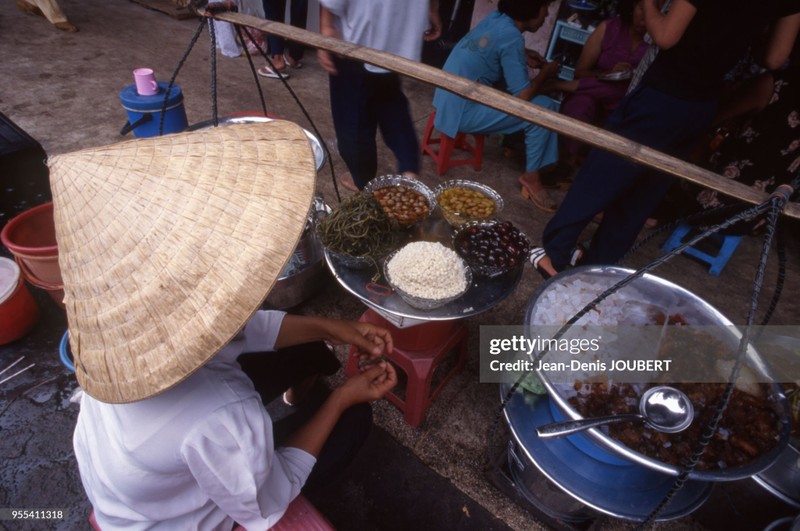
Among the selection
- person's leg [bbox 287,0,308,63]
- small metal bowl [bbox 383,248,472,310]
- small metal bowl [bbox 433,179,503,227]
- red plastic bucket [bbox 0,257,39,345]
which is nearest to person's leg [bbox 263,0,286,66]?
person's leg [bbox 287,0,308,63]

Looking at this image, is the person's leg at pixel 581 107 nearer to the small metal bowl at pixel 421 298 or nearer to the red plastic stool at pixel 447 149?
the red plastic stool at pixel 447 149

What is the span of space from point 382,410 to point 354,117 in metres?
2.24

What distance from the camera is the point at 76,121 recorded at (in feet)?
16.4

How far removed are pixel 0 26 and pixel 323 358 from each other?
8.89m

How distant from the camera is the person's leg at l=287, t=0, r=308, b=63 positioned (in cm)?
661

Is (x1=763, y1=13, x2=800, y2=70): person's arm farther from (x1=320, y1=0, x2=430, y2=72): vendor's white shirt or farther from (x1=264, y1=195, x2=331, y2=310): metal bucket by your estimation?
(x1=264, y1=195, x2=331, y2=310): metal bucket

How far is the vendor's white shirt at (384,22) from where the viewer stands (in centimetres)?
289

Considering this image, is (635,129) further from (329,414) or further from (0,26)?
(0,26)

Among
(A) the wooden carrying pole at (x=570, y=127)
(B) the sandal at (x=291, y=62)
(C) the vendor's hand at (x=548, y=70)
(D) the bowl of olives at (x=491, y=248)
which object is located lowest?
(B) the sandal at (x=291, y=62)

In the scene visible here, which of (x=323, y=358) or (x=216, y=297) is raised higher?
(x=216, y=297)

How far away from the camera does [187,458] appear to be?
1.26 m

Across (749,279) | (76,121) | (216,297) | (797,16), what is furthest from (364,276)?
(76,121)

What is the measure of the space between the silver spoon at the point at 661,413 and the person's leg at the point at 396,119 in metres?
2.36

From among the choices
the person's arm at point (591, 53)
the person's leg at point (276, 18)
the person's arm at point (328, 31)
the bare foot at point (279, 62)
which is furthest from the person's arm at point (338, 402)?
the bare foot at point (279, 62)
